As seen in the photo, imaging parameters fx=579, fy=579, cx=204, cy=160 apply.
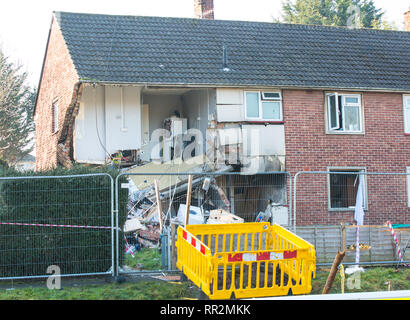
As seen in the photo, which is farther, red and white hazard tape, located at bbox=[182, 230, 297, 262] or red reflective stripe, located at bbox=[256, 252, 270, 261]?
red reflective stripe, located at bbox=[256, 252, 270, 261]

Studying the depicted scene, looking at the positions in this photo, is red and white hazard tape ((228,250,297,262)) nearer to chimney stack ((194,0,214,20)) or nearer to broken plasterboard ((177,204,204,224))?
broken plasterboard ((177,204,204,224))

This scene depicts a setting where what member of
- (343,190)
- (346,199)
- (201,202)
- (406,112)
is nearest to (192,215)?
(201,202)

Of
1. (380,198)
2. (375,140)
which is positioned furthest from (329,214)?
(375,140)

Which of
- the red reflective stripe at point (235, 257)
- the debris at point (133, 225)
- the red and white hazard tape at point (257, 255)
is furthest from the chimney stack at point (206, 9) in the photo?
the red reflective stripe at point (235, 257)

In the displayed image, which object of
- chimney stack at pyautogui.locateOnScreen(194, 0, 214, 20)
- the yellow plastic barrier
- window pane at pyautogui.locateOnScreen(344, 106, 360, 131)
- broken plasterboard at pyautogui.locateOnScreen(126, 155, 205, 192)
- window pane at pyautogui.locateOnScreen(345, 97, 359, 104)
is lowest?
the yellow plastic barrier

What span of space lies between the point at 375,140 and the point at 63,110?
34.1 feet

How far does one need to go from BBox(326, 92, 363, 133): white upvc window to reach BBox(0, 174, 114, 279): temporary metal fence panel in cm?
981

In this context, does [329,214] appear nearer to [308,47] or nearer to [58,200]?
[308,47]

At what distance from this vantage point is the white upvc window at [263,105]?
18578mm

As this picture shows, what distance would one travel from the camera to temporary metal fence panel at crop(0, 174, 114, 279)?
11141mm

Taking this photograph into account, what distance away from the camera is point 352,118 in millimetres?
19359

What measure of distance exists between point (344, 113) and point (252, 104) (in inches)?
124

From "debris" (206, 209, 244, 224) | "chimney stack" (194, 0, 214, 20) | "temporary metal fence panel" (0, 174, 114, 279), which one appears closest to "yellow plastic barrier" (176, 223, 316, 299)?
"temporary metal fence panel" (0, 174, 114, 279)

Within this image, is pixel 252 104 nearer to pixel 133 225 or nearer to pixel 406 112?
pixel 406 112
